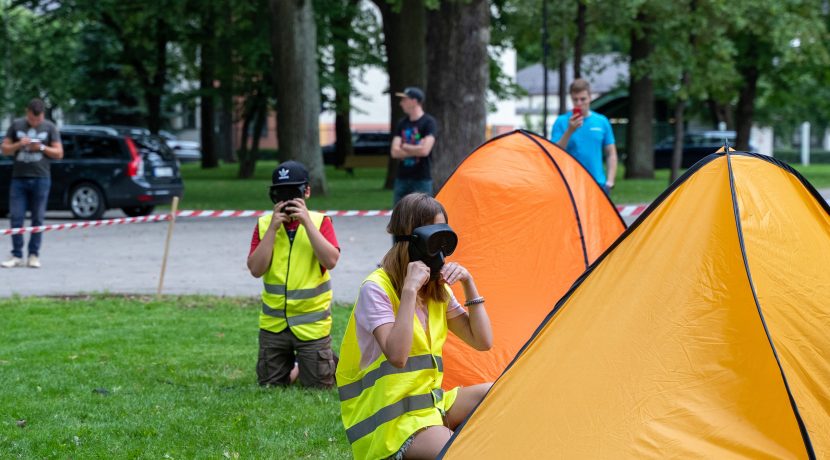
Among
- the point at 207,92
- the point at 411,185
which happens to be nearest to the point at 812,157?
the point at 207,92

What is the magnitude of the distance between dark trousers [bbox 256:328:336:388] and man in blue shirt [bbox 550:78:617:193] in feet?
12.2

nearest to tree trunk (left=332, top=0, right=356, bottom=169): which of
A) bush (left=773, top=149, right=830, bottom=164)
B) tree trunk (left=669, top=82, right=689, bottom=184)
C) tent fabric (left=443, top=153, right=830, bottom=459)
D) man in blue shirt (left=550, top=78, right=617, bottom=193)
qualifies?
tree trunk (left=669, top=82, right=689, bottom=184)

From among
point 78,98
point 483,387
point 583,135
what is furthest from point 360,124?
point 483,387

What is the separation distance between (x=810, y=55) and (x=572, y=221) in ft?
87.8

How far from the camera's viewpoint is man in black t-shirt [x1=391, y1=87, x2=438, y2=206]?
38.4ft

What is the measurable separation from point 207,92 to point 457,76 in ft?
61.1

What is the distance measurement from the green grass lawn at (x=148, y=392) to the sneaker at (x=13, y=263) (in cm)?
294

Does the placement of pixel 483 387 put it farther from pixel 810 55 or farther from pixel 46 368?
pixel 810 55

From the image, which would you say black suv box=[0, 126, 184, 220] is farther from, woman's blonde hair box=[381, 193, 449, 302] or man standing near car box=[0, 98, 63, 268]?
woman's blonde hair box=[381, 193, 449, 302]

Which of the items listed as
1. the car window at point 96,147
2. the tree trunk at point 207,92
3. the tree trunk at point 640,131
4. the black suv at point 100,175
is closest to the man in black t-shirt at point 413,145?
the black suv at point 100,175

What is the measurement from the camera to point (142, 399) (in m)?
7.21

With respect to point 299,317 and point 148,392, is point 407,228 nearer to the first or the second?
point 299,317

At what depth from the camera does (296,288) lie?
23.8 feet

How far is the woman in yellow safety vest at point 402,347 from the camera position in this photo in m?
4.49
